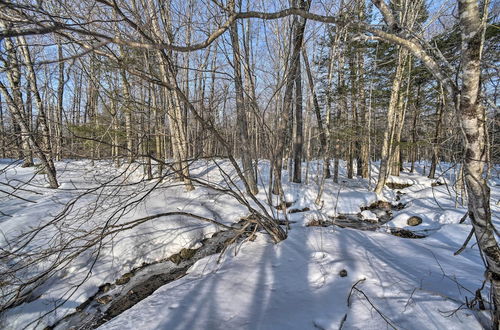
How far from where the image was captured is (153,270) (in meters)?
4.33

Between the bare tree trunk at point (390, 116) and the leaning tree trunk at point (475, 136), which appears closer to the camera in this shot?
the leaning tree trunk at point (475, 136)

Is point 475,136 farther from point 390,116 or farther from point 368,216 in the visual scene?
point 390,116

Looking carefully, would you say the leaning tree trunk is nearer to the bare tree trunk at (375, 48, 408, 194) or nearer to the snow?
the snow

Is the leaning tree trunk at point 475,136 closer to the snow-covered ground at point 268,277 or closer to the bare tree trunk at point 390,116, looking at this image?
the snow-covered ground at point 268,277

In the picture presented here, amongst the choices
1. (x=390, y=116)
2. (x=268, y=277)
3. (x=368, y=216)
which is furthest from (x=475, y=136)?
(x=390, y=116)

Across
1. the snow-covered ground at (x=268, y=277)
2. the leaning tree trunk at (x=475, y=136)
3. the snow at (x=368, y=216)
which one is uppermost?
the leaning tree trunk at (x=475, y=136)

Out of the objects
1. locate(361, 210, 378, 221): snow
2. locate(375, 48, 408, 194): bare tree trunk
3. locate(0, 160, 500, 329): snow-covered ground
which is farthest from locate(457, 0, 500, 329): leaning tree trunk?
locate(375, 48, 408, 194): bare tree trunk

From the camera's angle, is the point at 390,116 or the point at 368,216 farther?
the point at 390,116

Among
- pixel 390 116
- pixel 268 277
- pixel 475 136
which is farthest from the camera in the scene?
pixel 390 116

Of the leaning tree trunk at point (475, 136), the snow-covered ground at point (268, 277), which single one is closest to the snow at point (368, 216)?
the snow-covered ground at point (268, 277)

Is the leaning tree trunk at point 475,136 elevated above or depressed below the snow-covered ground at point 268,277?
above

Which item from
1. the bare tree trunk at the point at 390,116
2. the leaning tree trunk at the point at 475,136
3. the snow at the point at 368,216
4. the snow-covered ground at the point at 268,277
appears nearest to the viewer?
the leaning tree trunk at the point at 475,136

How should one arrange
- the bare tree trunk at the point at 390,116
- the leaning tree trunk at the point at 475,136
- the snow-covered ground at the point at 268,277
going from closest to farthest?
the leaning tree trunk at the point at 475,136 → the snow-covered ground at the point at 268,277 → the bare tree trunk at the point at 390,116

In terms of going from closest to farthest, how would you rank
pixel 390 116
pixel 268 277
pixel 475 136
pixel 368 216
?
1. pixel 475 136
2. pixel 268 277
3. pixel 368 216
4. pixel 390 116
